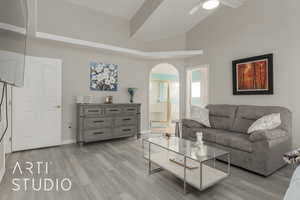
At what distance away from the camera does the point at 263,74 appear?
10.2 ft

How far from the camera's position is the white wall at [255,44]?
2.74 metres

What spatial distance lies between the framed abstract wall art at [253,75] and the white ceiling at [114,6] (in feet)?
9.40

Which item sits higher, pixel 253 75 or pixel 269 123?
pixel 253 75

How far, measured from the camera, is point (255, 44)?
3254 mm

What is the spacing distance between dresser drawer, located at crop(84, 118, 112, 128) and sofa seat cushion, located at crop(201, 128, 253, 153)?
89.5 inches

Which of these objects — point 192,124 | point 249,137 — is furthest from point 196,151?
point 192,124

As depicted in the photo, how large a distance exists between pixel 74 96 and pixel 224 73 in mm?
3876

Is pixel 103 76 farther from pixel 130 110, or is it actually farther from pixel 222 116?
pixel 222 116

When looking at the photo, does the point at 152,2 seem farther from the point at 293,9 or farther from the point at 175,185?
the point at 175,185

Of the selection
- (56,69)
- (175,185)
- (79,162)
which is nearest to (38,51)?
(56,69)

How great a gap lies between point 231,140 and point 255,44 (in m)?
2.21

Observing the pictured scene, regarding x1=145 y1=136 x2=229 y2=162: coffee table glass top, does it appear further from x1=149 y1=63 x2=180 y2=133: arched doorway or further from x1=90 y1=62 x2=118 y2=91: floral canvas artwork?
x1=149 y1=63 x2=180 y2=133: arched doorway

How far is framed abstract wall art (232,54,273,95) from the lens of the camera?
9.91 feet

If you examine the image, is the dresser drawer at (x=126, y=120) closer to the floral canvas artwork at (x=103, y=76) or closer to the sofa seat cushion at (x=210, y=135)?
the floral canvas artwork at (x=103, y=76)
